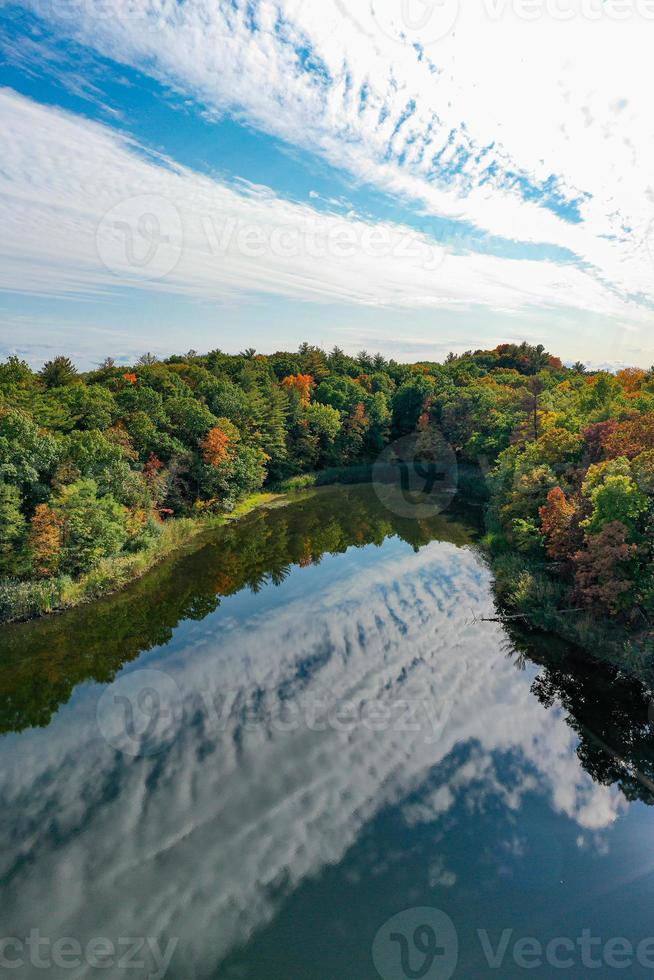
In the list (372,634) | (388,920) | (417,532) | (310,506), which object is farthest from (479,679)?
(310,506)

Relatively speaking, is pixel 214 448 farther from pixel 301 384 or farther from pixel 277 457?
pixel 301 384

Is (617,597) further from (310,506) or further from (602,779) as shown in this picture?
(310,506)

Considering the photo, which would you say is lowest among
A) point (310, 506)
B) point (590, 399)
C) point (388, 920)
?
point (310, 506)

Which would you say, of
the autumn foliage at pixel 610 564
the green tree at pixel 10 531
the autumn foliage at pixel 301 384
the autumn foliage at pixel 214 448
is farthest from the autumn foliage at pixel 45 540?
the autumn foliage at pixel 301 384

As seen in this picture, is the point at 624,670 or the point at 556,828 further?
the point at 624,670

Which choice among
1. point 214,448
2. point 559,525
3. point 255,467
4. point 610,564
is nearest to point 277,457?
point 255,467

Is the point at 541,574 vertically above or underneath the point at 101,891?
above

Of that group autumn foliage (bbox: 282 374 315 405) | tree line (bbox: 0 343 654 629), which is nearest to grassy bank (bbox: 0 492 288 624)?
tree line (bbox: 0 343 654 629)

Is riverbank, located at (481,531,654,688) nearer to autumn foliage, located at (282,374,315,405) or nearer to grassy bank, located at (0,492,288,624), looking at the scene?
grassy bank, located at (0,492,288,624)
